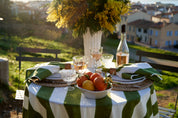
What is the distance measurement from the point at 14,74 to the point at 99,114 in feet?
15.1

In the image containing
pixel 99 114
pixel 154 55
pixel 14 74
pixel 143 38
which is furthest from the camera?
pixel 143 38

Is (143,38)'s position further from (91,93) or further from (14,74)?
(91,93)

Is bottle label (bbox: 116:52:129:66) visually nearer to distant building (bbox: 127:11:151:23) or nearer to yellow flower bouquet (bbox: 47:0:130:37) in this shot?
yellow flower bouquet (bbox: 47:0:130:37)

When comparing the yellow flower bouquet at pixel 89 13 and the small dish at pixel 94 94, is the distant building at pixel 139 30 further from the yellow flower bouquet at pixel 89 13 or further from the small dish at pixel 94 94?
the small dish at pixel 94 94

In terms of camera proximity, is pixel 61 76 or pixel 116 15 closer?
pixel 61 76

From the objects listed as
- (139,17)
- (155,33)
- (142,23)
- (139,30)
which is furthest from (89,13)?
(139,17)

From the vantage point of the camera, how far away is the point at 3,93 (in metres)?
3.82

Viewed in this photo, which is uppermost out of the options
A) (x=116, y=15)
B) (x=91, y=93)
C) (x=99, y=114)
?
(x=116, y=15)

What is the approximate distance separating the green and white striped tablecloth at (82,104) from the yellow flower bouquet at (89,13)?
2.68 feet

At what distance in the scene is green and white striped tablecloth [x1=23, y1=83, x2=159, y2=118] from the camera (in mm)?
1404

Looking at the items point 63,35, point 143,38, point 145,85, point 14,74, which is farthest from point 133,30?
point 145,85

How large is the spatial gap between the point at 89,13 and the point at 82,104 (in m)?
1.08

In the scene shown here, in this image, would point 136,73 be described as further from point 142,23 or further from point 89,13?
point 142,23

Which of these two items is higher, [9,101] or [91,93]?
[91,93]
